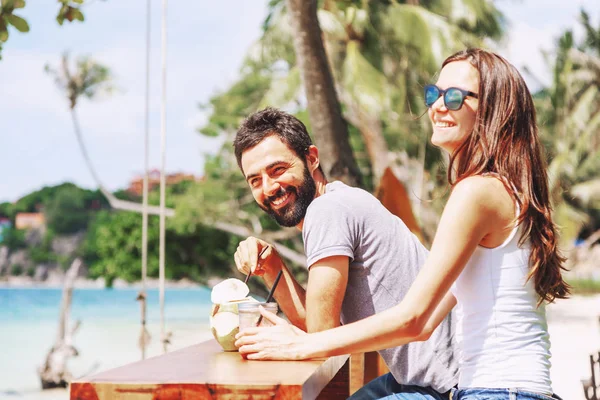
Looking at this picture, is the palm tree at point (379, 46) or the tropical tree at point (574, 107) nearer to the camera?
the palm tree at point (379, 46)

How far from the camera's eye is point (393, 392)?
201 cm

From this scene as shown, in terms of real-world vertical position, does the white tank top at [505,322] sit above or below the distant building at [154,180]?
below

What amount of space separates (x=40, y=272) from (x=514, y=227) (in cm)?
6026

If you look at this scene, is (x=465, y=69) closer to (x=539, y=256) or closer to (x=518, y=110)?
(x=518, y=110)

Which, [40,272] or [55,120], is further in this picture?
[55,120]

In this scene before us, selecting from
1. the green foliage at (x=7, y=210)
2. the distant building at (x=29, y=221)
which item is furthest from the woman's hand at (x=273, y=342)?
the green foliage at (x=7, y=210)

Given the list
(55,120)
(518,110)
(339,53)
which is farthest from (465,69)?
(55,120)

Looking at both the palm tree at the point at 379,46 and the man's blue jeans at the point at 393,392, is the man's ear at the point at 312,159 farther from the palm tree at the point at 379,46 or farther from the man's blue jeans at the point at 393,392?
the palm tree at the point at 379,46

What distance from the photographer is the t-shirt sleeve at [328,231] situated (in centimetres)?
191

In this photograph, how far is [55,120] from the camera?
70.8m

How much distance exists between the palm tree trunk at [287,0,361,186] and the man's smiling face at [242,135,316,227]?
193 centimetres

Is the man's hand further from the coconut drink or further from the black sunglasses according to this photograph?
the black sunglasses

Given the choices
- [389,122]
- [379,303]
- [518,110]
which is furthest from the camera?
[389,122]

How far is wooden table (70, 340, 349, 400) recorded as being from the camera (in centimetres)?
149
